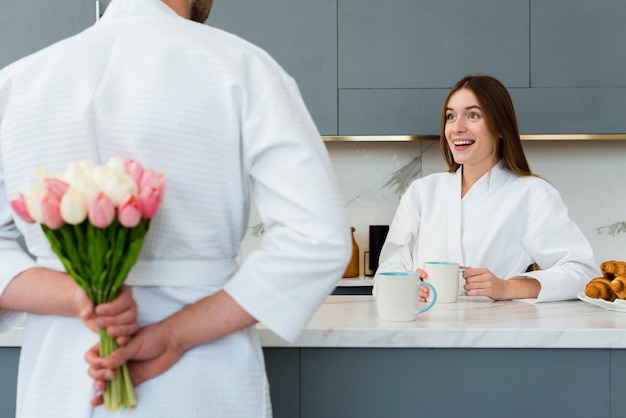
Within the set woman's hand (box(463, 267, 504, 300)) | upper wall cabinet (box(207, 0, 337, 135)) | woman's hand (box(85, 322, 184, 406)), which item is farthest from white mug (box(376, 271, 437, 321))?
upper wall cabinet (box(207, 0, 337, 135))

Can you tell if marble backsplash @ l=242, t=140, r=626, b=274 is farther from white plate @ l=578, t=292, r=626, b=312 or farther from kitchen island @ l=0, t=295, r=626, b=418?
kitchen island @ l=0, t=295, r=626, b=418

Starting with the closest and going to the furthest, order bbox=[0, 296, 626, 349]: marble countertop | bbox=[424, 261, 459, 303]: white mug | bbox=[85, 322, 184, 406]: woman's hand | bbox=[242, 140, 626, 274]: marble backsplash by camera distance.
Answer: bbox=[85, 322, 184, 406]: woman's hand
bbox=[0, 296, 626, 349]: marble countertop
bbox=[424, 261, 459, 303]: white mug
bbox=[242, 140, 626, 274]: marble backsplash

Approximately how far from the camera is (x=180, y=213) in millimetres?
870

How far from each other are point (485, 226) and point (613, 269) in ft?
2.00

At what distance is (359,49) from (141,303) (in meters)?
2.23

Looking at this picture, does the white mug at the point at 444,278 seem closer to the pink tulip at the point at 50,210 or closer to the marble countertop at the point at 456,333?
the marble countertop at the point at 456,333

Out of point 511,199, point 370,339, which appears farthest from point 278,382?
point 511,199

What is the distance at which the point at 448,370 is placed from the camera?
54.3 inches

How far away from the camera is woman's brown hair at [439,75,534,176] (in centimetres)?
229

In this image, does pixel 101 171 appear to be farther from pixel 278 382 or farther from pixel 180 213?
pixel 278 382

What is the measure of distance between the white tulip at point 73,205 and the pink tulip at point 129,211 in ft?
→ 0.11

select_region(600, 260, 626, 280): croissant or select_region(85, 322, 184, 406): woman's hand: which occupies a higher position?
select_region(600, 260, 626, 280): croissant

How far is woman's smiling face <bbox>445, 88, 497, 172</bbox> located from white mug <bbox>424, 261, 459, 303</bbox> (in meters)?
0.67

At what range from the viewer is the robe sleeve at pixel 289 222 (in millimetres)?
847
